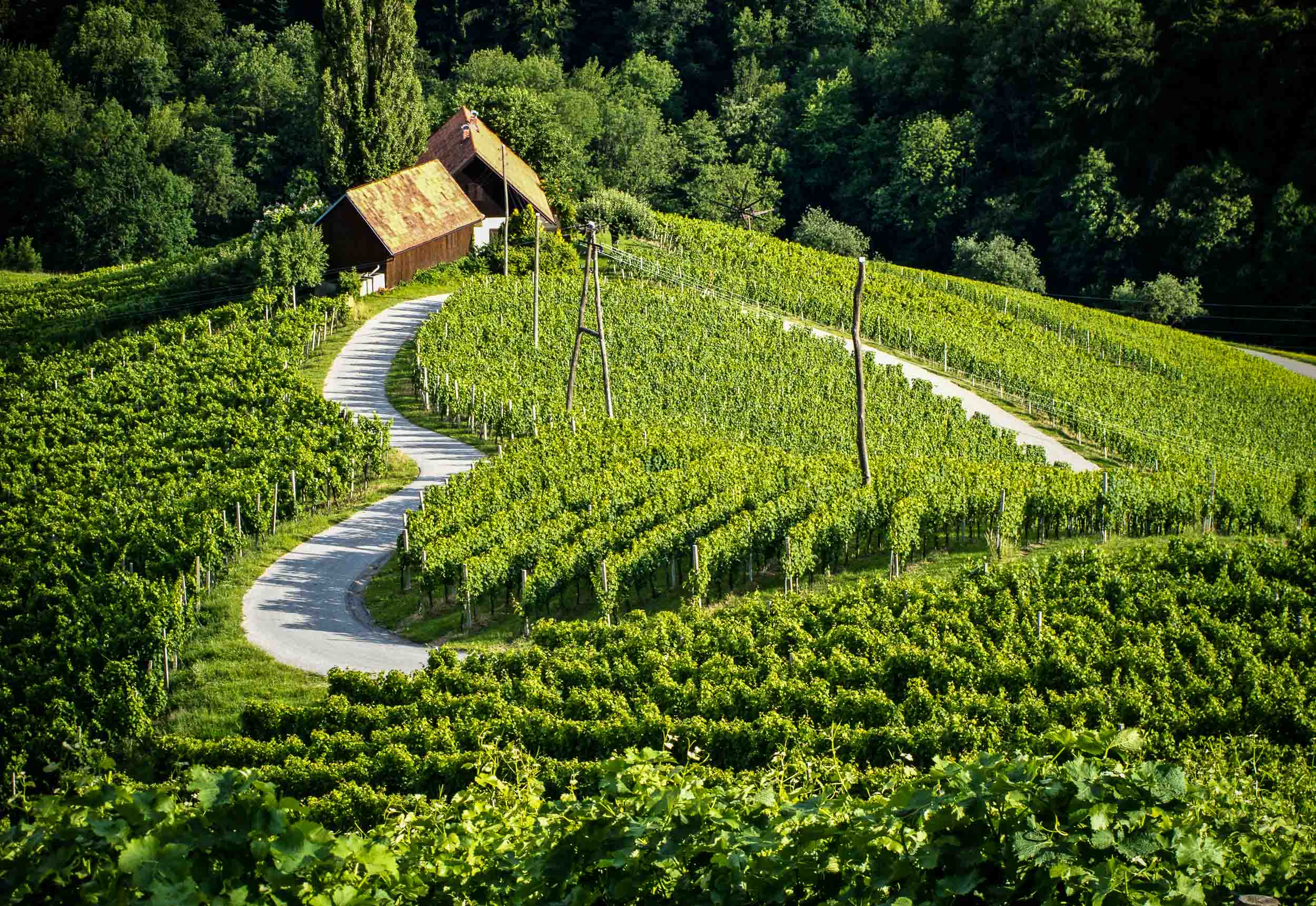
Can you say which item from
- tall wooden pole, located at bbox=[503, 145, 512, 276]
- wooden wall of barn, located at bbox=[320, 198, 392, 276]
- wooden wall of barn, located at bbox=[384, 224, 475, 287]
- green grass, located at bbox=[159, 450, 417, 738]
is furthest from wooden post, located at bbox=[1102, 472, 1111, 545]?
wooden wall of barn, located at bbox=[384, 224, 475, 287]

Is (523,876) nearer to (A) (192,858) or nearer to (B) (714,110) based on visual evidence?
(A) (192,858)

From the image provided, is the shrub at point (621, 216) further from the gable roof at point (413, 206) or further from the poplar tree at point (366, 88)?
the poplar tree at point (366, 88)

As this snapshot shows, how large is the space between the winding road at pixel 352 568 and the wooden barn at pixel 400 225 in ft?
30.7

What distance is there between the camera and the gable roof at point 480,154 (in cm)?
6016

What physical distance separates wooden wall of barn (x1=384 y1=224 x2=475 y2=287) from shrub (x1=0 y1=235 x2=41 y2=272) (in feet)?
96.7

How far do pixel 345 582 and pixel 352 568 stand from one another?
2.69 ft

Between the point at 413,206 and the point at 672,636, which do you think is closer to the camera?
the point at 672,636

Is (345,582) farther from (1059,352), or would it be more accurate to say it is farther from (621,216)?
(621,216)

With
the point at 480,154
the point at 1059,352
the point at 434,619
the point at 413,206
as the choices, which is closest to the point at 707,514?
the point at 434,619

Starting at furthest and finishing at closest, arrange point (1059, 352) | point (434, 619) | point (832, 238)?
point (832, 238)
point (1059, 352)
point (434, 619)

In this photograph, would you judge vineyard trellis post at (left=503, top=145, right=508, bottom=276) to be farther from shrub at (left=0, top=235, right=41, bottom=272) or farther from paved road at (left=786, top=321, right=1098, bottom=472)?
shrub at (left=0, top=235, right=41, bottom=272)

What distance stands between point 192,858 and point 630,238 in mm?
57566

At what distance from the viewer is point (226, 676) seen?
24.5m

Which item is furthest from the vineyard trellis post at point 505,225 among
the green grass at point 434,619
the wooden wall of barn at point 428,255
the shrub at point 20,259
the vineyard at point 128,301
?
the shrub at point 20,259
